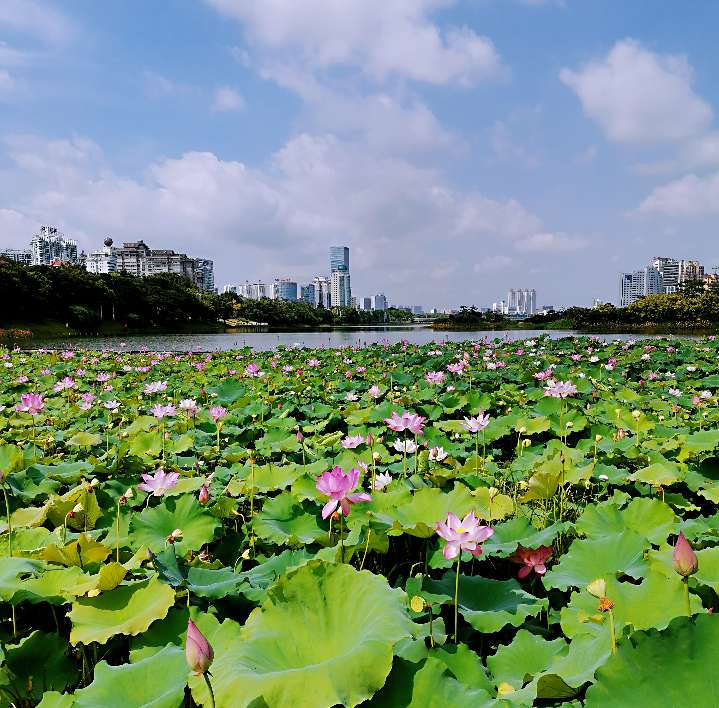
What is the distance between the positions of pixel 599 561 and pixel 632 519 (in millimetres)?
403

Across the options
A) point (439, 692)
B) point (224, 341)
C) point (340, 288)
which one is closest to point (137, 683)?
point (439, 692)

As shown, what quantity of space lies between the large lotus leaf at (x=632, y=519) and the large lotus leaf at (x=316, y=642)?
3.28 feet

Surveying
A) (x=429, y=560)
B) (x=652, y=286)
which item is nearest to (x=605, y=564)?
(x=429, y=560)

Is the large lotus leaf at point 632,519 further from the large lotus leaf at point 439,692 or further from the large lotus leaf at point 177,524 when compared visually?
the large lotus leaf at point 177,524

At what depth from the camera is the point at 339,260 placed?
195 metres

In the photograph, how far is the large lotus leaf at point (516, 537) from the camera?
1.55 meters

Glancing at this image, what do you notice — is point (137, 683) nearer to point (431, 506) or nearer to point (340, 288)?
point (431, 506)

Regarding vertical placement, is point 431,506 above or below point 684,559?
below

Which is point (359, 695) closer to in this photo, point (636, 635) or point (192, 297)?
point (636, 635)

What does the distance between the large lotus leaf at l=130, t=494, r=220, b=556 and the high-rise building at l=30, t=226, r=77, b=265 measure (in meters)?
142

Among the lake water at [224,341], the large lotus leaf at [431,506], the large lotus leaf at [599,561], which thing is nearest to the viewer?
the large lotus leaf at [599,561]

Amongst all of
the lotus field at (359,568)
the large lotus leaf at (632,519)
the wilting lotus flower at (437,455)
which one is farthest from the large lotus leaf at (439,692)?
the wilting lotus flower at (437,455)

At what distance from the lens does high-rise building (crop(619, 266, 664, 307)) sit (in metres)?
118

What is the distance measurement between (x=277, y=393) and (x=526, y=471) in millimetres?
3154
